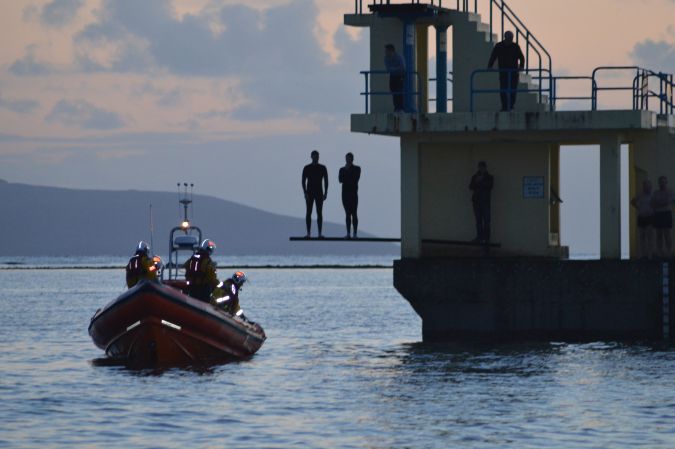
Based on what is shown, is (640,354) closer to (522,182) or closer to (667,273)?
(667,273)

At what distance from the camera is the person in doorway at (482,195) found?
32.0 meters

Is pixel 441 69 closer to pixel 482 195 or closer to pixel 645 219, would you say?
pixel 482 195

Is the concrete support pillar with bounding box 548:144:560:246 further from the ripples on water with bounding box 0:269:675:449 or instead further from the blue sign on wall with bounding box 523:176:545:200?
the ripples on water with bounding box 0:269:675:449

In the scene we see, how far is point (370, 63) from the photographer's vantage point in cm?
3288

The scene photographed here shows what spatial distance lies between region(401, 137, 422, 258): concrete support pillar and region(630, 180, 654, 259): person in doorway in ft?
14.7

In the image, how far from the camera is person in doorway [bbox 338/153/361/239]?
31984mm

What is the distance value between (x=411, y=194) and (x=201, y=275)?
17.9ft

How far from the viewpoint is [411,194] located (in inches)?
1276

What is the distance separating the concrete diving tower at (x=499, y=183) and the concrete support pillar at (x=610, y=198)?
0.03 m

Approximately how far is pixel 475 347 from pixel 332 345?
Result: 598cm

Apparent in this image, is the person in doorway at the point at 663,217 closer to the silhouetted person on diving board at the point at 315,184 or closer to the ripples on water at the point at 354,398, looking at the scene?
the ripples on water at the point at 354,398

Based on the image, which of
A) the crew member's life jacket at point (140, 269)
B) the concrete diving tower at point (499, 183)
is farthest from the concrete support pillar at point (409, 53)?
the crew member's life jacket at point (140, 269)

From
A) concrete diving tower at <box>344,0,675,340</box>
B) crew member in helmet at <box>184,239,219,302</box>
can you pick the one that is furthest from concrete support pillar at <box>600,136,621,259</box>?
crew member in helmet at <box>184,239,219,302</box>

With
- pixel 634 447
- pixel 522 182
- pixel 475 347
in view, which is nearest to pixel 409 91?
pixel 522 182
